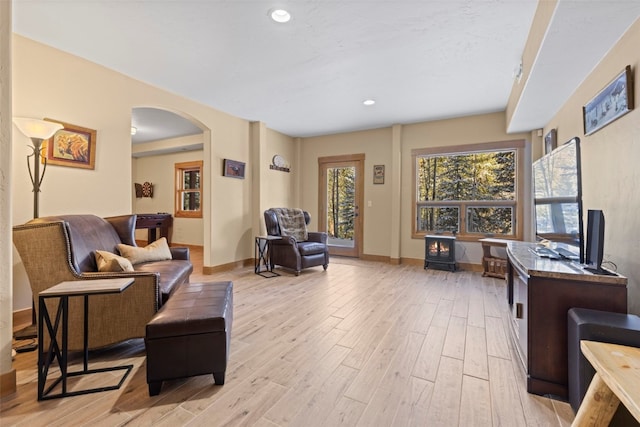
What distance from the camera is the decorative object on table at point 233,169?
4508 mm

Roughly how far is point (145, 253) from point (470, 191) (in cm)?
481

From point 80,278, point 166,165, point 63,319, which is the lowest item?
point 63,319

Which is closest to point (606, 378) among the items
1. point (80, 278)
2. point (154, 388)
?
point (154, 388)

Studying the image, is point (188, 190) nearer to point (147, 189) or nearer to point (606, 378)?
point (147, 189)

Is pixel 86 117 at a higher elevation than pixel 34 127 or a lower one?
higher

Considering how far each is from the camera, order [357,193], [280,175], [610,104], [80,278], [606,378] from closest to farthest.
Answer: [606,378], [80,278], [610,104], [357,193], [280,175]

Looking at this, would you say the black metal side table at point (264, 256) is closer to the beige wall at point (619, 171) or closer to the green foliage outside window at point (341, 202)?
the green foliage outside window at point (341, 202)

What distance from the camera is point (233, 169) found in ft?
15.2

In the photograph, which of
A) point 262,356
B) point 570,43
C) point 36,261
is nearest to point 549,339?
point 262,356

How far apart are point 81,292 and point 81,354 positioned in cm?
97

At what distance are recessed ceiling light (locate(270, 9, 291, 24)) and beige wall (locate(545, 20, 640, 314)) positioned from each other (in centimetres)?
231

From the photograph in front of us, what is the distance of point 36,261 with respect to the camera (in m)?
1.83

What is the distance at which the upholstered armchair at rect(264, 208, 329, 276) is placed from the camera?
170 inches

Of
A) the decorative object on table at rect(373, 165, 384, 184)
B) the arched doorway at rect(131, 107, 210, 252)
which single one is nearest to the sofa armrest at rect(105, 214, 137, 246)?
the arched doorway at rect(131, 107, 210, 252)
